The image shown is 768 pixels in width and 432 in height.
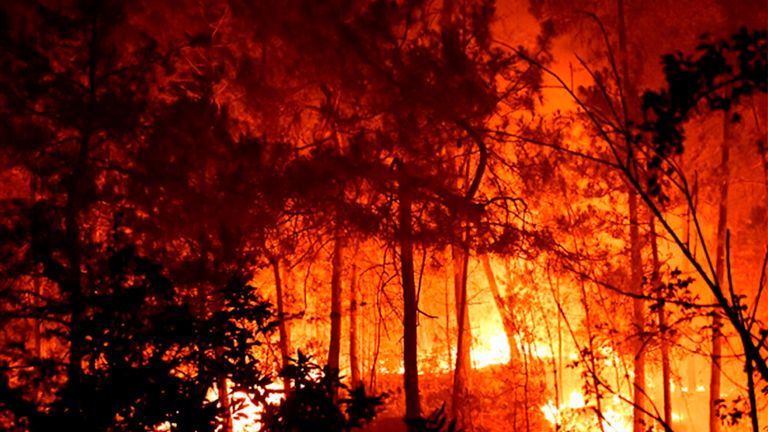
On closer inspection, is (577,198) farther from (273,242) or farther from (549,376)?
(549,376)

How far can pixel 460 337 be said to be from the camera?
464 inches

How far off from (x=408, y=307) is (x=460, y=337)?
11.8 ft

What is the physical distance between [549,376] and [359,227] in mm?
19531

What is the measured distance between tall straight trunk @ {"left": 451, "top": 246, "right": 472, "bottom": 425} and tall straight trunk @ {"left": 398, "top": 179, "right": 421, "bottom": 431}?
0.81 meters

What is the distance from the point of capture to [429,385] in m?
17.9

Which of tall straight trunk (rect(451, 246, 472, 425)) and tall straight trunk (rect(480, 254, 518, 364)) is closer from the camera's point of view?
tall straight trunk (rect(451, 246, 472, 425))

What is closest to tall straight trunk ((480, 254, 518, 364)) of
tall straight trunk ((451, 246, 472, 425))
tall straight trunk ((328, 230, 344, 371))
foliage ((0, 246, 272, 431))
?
tall straight trunk ((451, 246, 472, 425))

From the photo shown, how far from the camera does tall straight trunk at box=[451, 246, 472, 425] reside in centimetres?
1091

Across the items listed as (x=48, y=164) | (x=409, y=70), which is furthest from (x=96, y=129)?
(x=409, y=70)

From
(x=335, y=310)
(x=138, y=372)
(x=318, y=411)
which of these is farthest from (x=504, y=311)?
(x=138, y=372)

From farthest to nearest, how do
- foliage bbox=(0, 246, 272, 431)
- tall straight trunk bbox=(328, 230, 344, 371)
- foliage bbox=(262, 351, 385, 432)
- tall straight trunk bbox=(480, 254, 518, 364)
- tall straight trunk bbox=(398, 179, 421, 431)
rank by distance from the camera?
tall straight trunk bbox=(480, 254, 518, 364) → tall straight trunk bbox=(328, 230, 344, 371) → tall straight trunk bbox=(398, 179, 421, 431) → foliage bbox=(262, 351, 385, 432) → foliage bbox=(0, 246, 272, 431)

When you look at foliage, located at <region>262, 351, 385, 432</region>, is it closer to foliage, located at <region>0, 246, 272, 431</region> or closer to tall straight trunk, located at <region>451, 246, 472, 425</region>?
foliage, located at <region>0, 246, 272, 431</region>

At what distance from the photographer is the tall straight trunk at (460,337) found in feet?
35.8

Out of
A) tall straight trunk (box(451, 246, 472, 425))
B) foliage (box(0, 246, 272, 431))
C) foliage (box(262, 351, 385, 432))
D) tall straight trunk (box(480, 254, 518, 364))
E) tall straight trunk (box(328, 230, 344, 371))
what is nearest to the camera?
foliage (box(0, 246, 272, 431))
